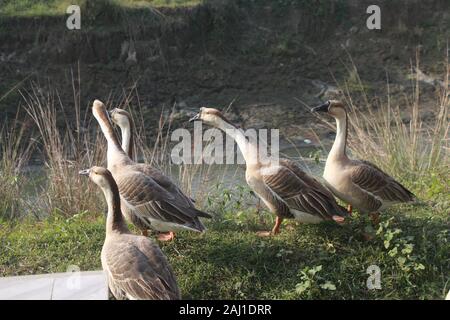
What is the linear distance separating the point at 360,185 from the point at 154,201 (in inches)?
67.5

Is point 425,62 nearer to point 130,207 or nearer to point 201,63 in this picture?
point 201,63

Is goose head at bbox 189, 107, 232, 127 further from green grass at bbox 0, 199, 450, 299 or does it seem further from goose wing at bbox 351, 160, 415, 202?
goose wing at bbox 351, 160, 415, 202

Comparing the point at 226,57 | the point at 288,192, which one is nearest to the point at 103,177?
the point at 288,192

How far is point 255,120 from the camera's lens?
1351 cm

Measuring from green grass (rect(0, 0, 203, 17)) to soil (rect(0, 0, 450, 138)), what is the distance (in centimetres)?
15

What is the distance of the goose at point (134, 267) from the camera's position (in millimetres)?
4691

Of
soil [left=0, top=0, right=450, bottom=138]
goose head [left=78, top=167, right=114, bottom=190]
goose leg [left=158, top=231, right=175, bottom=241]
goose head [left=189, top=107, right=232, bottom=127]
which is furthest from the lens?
soil [left=0, top=0, right=450, bottom=138]

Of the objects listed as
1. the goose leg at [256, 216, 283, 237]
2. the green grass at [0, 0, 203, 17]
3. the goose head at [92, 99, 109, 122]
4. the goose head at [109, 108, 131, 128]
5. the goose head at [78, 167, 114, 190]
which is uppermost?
the green grass at [0, 0, 203, 17]

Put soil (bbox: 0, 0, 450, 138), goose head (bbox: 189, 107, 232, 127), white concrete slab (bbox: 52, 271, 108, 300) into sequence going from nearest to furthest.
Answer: white concrete slab (bbox: 52, 271, 108, 300)
goose head (bbox: 189, 107, 232, 127)
soil (bbox: 0, 0, 450, 138)

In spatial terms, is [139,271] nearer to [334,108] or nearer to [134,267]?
[134,267]

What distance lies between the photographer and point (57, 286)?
5.09m

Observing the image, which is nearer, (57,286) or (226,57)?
(57,286)

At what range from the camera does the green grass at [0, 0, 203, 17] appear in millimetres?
14938

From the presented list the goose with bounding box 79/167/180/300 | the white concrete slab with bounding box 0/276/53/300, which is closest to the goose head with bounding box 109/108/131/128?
the goose with bounding box 79/167/180/300
